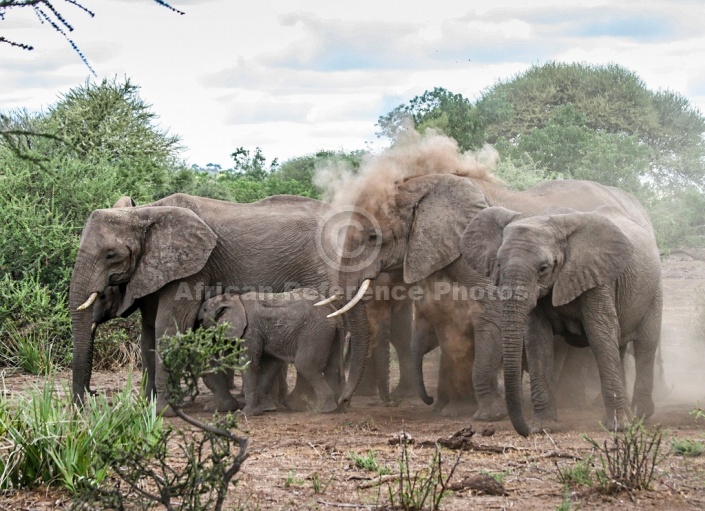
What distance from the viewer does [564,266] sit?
8594 millimetres

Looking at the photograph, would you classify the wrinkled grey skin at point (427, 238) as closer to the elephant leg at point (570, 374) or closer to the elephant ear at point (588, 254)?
the elephant leg at point (570, 374)

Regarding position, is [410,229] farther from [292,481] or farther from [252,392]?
[292,481]

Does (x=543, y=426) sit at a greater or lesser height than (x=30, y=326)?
lesser

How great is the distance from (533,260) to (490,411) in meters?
1.71

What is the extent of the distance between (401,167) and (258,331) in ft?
6.41

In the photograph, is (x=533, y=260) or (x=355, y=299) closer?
(x=533, y=260)

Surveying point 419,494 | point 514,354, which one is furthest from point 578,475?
point 514,354

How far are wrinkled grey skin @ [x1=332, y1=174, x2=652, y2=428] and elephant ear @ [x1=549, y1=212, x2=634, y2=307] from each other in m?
1.06

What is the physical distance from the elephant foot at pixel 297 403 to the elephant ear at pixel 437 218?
58.3 inches

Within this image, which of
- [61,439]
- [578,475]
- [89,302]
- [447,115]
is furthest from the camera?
[447,115]

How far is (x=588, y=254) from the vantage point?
8641mm

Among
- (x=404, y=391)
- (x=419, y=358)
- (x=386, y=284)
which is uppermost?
(x=386, y=284)

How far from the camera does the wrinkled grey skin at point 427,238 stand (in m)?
9.66

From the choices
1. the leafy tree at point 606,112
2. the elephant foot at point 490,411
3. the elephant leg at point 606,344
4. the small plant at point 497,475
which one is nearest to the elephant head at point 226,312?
the elephant foot at point 490,411
